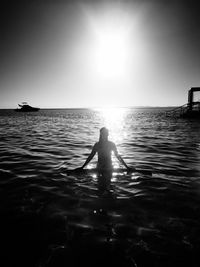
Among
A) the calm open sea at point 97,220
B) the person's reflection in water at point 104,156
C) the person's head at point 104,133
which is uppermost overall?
the person's head at point 104,133

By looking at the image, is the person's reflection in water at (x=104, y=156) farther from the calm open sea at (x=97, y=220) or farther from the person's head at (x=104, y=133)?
the calm open sea at (x=97, y=220)

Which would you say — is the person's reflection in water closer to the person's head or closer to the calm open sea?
the person's head

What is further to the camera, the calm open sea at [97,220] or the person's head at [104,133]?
the person's head at [104,133]

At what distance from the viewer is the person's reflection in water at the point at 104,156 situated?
270 inches

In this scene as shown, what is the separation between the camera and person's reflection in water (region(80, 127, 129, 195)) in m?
6.86

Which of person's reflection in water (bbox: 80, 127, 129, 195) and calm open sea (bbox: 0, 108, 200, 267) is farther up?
person's reflection in water (bbox: 80, 127, 129, 195)

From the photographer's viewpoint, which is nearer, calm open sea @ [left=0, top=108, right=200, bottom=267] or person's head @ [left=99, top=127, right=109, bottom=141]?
calm open sea @ [left=0, top=108, right=200, bottom=267]

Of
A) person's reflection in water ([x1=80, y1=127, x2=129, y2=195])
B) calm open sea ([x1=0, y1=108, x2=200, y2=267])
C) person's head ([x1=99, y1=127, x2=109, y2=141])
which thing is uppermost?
person's head ([x1=99, y1=127, x2=109, y2=141])

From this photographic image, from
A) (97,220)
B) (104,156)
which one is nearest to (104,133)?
(104,156)

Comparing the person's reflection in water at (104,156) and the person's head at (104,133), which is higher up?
the person's head at (104,133)

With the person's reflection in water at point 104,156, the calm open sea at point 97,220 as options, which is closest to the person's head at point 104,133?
the person's reflection in water at point 104,156

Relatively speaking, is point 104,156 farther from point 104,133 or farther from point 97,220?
point 97,220

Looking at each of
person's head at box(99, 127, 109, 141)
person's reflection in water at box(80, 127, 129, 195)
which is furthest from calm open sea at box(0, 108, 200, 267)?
person's head at box(99, 127, 109, 141)

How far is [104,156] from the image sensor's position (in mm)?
7211
